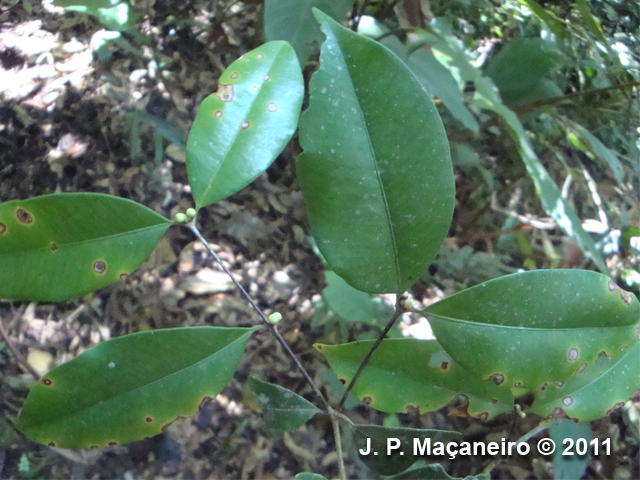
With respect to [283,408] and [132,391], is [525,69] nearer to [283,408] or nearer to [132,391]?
[283,408]

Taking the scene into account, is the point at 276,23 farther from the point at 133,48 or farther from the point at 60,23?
the point at 60,23

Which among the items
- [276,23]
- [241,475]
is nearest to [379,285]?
[276,23]

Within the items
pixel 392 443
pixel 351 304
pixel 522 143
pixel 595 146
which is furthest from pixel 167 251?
pixel 595 146

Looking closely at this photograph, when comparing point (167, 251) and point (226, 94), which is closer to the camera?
point (226, 94)

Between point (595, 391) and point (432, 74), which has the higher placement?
point (432, 74)

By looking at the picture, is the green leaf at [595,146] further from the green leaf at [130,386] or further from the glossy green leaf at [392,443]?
the green leaf at [130,386]

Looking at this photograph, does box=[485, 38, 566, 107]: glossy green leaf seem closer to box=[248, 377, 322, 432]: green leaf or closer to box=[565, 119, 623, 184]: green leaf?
box=[565, 119, 623, 184]: green leaf

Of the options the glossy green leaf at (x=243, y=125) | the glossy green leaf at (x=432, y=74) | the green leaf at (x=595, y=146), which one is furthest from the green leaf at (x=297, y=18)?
the green leaf at (x=595, y=146)

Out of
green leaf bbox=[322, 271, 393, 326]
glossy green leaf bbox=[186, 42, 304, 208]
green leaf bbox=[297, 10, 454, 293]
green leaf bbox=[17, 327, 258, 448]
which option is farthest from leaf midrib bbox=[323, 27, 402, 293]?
green leaf bbox=[322, 271, 393, 326]
